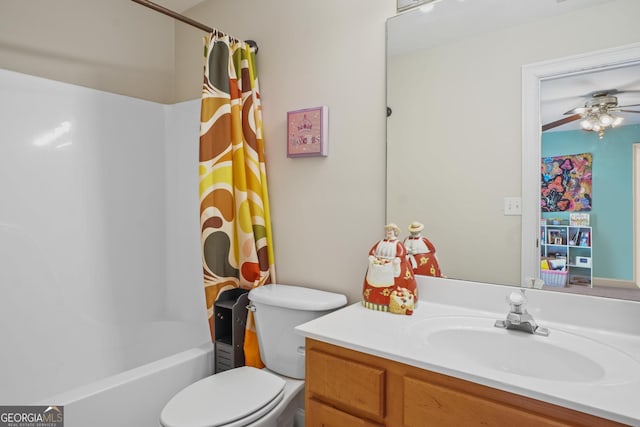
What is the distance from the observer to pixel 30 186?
1.92 meters

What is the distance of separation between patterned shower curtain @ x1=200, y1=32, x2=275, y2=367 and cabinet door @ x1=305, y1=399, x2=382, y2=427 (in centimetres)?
65

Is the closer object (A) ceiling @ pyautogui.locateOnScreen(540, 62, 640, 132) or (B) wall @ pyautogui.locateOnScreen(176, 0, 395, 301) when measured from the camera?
(A) ceiling @ pyautogui.locateOnScreen(540, 62, 640, 132)

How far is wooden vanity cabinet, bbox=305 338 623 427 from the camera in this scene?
0.85m

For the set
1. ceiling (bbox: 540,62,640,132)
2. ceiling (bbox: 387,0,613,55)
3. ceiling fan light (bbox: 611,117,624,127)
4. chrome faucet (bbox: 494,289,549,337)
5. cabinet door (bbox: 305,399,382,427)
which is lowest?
cabinet door (bbox: 305,399,382,427)

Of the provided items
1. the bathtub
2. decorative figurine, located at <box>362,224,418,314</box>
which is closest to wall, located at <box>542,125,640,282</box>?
decorative figurine, located at <box>362,224,418,314</box>

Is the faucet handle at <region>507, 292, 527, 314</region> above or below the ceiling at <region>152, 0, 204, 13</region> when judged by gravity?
below

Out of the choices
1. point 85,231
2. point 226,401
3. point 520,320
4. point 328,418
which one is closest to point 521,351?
point 520,320

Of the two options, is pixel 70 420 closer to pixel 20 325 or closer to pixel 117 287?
pixel 20 325

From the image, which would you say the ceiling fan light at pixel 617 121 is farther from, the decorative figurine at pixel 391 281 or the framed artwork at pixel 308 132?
the framed artwork at pixel 308 132

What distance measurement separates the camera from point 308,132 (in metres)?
1.84

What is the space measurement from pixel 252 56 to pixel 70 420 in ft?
5.94

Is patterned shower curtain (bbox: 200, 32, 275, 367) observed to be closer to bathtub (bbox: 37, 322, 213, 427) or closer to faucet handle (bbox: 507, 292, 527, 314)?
bathtub (bbox: 37, 322, 213, 427)

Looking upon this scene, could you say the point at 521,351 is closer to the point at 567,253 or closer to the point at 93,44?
the point at 567,253

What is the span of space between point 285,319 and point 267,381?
0.26 meters
